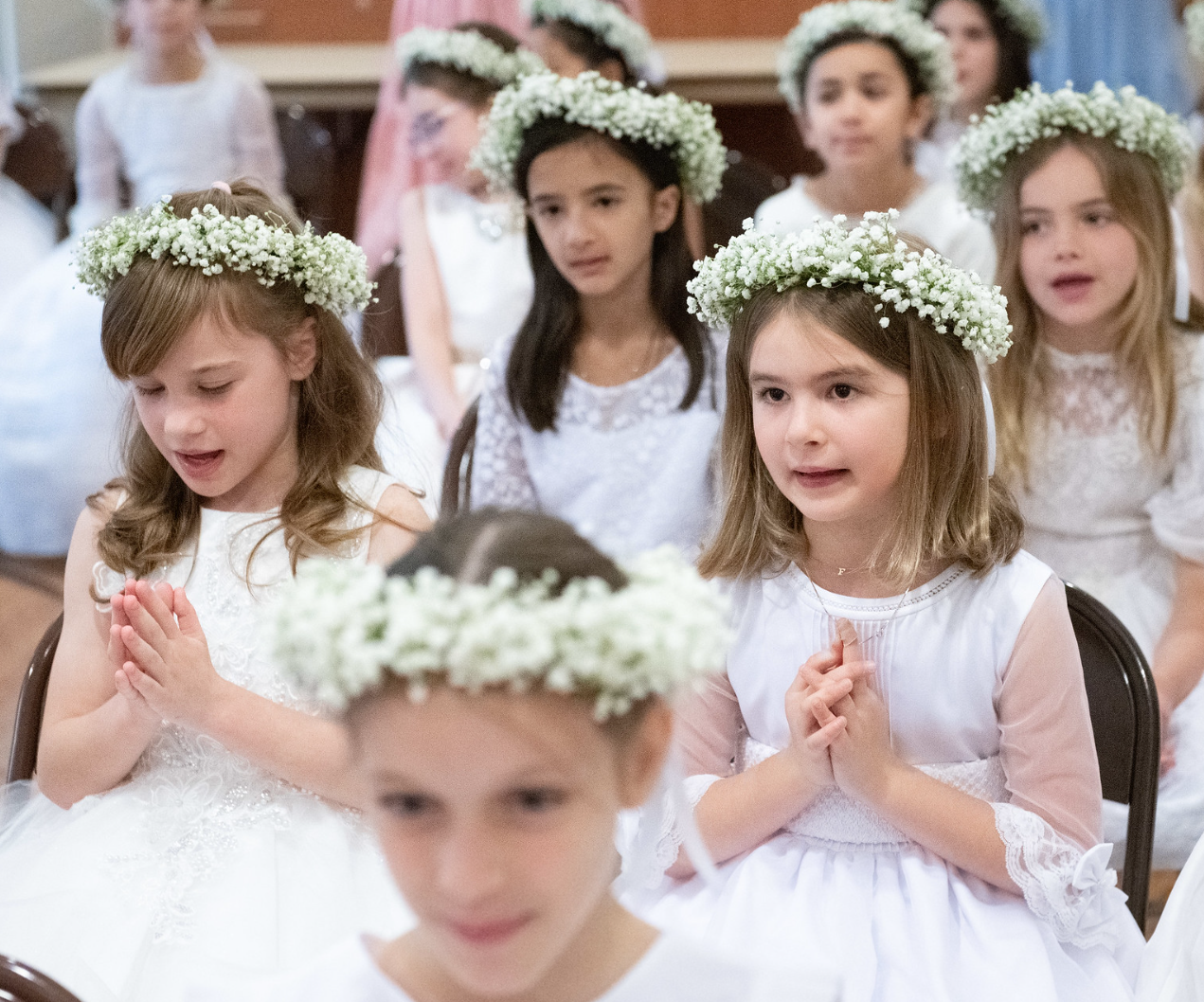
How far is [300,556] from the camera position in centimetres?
180

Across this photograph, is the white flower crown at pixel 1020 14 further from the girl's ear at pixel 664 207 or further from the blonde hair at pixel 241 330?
the blonde hair at pixel 241 330

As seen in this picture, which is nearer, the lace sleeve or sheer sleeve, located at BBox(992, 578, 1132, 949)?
sheer sleeve, located at BBox(992, 578, 1132, 949)

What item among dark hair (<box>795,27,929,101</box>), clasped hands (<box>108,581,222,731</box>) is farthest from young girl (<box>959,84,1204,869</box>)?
clasped hands (<box>108,581,222,731</box>)

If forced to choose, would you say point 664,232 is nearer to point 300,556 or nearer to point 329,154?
point 300,556

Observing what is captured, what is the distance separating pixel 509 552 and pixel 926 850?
83 cm

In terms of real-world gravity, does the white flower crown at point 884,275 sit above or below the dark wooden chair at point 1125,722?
above

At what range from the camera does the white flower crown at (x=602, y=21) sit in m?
4.32

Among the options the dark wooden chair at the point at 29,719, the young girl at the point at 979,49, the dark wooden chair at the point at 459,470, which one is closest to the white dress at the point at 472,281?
the dark wooden chair at the point at 459,470

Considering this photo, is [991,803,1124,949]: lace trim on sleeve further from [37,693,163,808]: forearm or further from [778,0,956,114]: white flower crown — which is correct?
[778,0,956,114]: white flower crown

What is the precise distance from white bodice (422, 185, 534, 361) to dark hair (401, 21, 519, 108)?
29cm

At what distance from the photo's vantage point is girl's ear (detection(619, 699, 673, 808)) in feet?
3.46

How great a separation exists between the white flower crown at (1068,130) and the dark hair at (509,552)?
1685 millimetres

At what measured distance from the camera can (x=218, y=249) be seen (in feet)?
5.82

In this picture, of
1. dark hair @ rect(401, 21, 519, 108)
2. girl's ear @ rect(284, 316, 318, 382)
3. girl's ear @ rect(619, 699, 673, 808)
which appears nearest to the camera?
girl's ear @ rect(619, 699, 673, 808)
